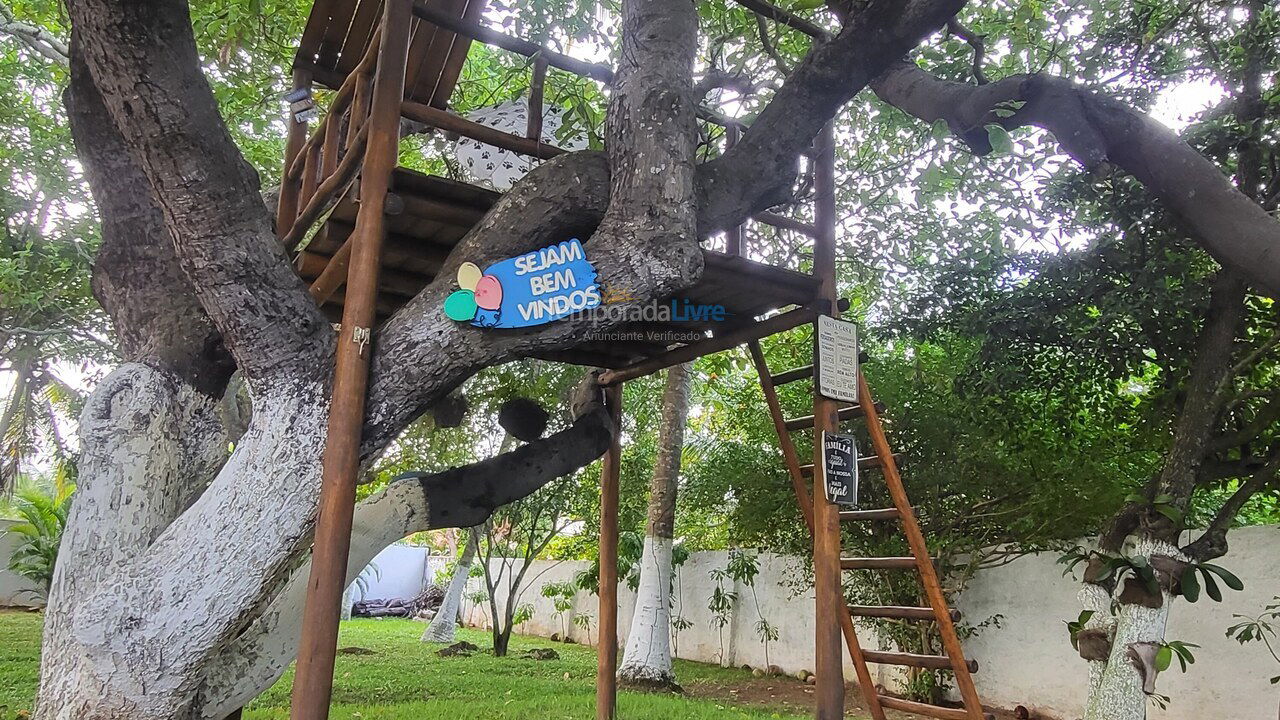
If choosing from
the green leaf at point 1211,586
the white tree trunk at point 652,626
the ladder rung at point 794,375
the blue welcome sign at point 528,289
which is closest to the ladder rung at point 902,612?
the green leaf at point 1211,586

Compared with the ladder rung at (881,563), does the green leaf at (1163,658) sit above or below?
below

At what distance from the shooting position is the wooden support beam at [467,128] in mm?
3232

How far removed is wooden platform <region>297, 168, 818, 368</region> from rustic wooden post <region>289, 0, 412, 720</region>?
151 millimetres

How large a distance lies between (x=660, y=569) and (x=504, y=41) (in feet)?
18.0

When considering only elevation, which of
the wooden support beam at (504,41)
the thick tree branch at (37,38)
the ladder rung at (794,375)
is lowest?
the ladder rung at (794,375)

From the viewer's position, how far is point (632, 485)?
10.8m

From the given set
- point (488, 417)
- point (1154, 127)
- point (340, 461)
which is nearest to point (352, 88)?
point (340, 461)

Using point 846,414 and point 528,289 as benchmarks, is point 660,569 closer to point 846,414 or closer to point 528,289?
point 846,414

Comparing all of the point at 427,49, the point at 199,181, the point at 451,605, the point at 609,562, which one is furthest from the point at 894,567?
the point at 451,605

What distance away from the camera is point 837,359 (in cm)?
410

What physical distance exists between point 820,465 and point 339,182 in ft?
8.49

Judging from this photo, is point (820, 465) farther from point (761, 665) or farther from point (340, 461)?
point (761, 665)

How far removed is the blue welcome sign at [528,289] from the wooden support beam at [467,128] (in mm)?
656

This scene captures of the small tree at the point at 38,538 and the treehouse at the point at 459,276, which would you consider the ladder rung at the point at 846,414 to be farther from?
the small tree at the point at 38,538
